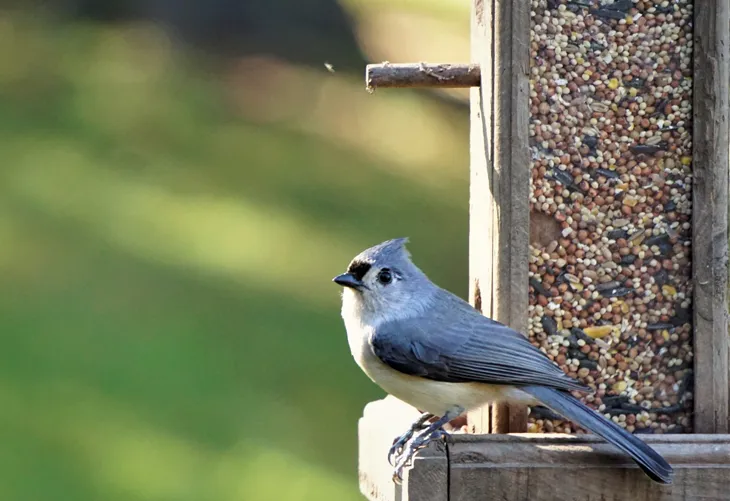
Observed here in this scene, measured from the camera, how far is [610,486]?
3986mm

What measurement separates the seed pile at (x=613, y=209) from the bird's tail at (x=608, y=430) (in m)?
0.37

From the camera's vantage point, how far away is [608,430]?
12.9 feet

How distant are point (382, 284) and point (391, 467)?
2.22 feet

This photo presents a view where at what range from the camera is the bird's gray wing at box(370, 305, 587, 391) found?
413 cm

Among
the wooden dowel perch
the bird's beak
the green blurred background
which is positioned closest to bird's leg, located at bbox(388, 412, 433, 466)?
the bird's beak

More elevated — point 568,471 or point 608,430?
point 608,430

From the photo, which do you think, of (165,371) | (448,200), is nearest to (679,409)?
(165,371)

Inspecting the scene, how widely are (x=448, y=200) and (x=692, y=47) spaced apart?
17.9 feet

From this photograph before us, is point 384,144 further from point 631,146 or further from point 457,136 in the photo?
point 631,146

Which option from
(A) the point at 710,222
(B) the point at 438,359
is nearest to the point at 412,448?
(B) the point at 438,359

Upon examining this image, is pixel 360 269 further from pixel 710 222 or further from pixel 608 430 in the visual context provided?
pixel 710 222

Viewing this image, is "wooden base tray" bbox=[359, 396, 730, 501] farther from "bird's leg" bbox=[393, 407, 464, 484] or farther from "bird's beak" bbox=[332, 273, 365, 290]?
"bird's beak" bbox=[332, 273, 365, 290]

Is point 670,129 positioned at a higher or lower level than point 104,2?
lower

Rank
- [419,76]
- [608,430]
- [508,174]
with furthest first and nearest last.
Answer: [419,76]
[508,174]
[608,430]
